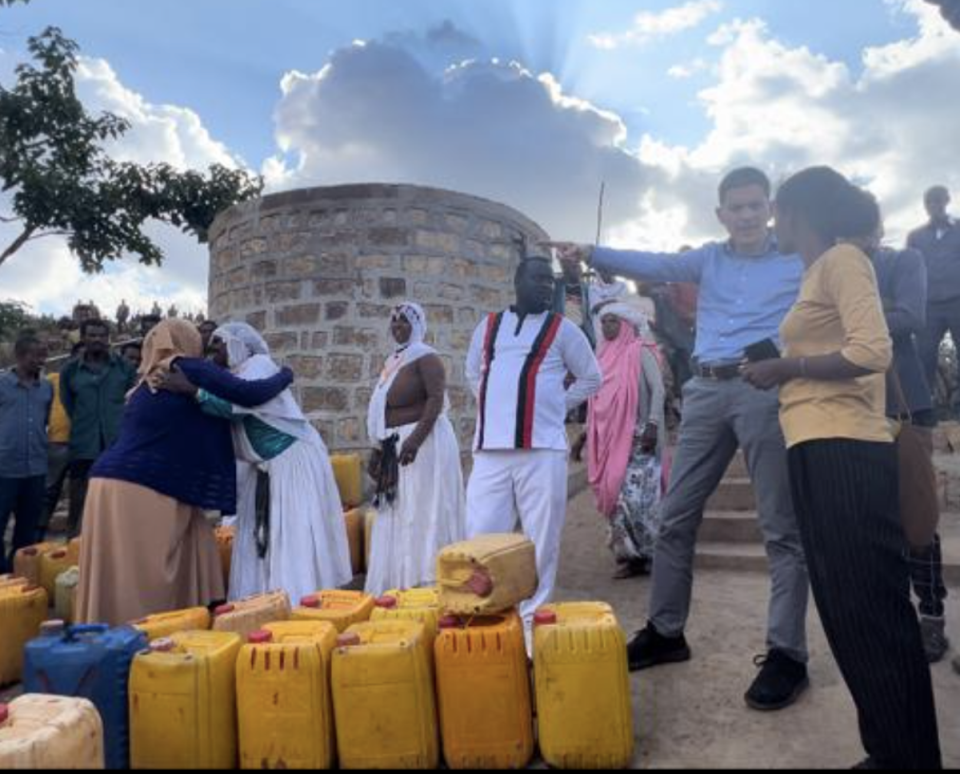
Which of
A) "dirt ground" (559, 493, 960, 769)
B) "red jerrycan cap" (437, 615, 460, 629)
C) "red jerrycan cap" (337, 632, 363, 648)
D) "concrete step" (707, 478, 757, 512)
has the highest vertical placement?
"concrete step" (707, 478, 757, 512)

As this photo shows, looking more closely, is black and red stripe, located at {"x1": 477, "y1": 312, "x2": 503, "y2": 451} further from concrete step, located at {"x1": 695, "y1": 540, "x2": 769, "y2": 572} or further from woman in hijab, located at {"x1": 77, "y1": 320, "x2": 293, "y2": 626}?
concrete step, located at {"x1": 695, "y1": 540, "x2": 769, "y2": 572}

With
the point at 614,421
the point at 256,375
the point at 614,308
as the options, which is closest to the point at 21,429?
the point at 256,375

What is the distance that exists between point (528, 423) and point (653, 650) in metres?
1.08

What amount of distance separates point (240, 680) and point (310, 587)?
1.82m

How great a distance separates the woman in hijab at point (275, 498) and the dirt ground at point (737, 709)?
1716mm

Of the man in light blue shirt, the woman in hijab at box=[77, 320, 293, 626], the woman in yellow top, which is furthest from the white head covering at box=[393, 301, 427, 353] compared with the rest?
the woman in yellow top

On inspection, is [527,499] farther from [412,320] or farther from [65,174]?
[65,174]

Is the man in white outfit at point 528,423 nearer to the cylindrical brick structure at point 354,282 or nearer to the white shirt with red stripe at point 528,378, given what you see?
the white shirt with red stripe at point 528,378

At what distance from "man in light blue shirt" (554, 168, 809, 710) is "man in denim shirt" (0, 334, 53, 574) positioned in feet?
14.0

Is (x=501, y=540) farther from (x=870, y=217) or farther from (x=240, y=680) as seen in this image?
(x=870, y=217)

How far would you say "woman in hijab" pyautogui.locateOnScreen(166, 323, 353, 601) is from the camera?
4.23 m

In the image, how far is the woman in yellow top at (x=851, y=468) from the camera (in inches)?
76.5

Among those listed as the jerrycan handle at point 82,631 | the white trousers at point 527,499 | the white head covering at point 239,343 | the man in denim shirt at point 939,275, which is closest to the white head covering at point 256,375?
the white head covering at point 239,343

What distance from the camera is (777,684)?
275 centimetres
